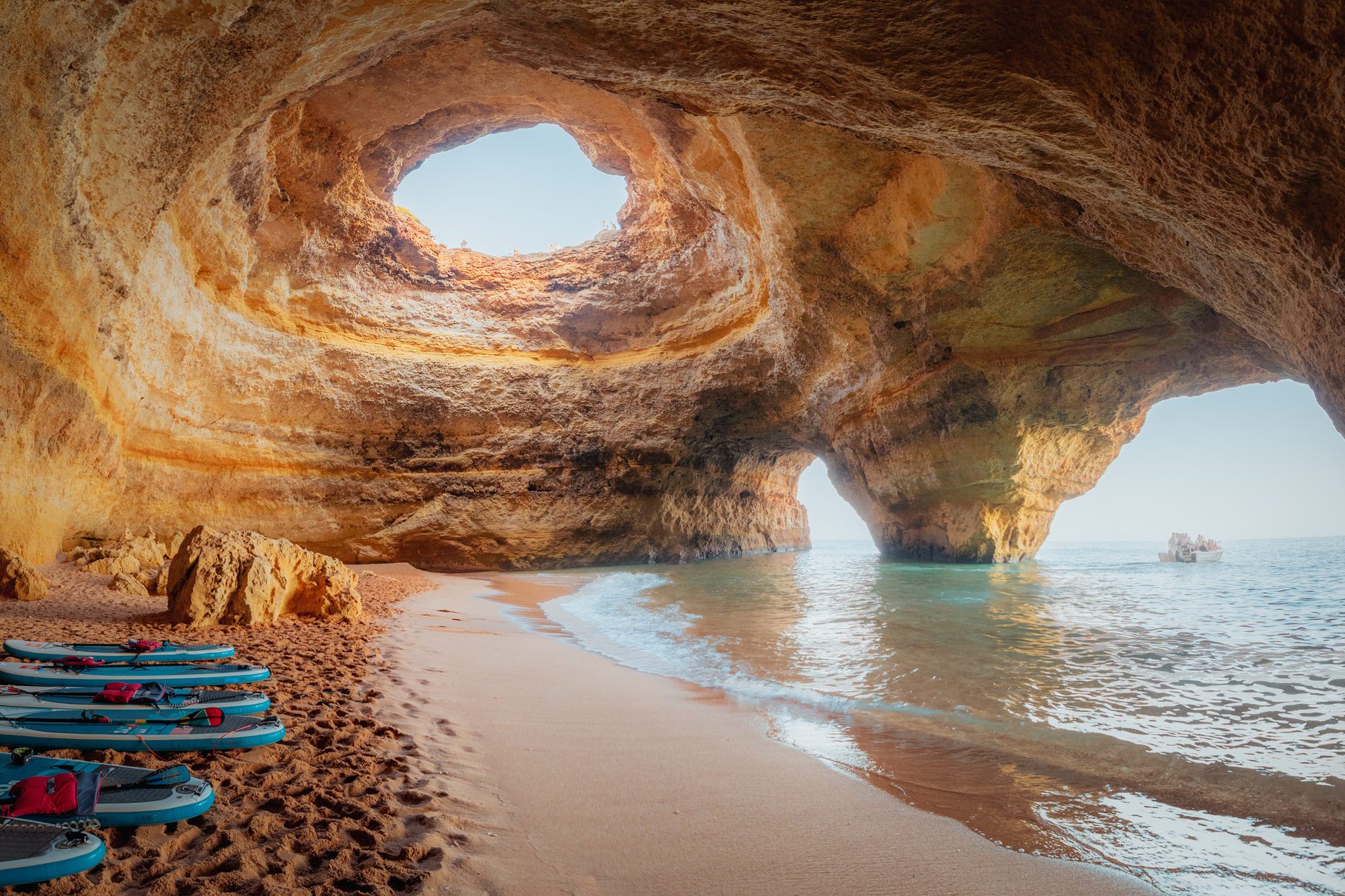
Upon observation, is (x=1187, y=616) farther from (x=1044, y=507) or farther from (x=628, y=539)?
(x=628, y=539)

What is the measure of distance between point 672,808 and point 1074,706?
2.51 metres

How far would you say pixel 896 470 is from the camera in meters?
14.1

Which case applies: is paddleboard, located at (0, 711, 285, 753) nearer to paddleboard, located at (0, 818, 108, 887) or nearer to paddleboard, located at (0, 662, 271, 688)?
paddleboard, located at (0, 662, 271, 688)

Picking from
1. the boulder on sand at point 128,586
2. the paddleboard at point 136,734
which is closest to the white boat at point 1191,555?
the paddleboard at point 136,734

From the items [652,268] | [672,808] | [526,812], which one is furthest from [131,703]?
[652,268]

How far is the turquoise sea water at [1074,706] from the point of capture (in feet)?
6.88

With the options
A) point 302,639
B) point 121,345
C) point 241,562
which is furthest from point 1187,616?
point 121,345

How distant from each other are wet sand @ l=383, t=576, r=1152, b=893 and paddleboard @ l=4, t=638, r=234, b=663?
969 millimetres

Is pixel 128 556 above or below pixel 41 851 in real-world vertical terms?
above

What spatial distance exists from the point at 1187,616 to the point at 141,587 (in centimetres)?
990

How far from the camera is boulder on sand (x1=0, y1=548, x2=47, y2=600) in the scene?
479cm

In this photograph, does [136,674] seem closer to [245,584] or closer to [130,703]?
[130,703]

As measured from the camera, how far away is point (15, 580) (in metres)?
4.83

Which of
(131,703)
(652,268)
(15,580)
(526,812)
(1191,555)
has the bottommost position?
(1191,555)
